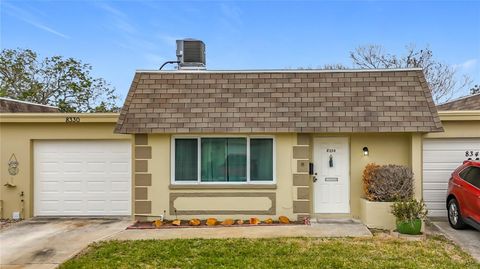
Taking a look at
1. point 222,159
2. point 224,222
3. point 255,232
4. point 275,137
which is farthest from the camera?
point 222,159

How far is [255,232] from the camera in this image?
8961 mm

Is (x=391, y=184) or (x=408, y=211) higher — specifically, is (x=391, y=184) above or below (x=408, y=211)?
above

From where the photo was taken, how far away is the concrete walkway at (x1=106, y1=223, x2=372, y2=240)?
863cm

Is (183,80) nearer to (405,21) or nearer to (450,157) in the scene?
(450,157)

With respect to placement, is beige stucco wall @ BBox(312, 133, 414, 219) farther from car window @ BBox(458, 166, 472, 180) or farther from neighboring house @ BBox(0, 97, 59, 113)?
neighboring house @ BBox(0, 97, 59, 113)

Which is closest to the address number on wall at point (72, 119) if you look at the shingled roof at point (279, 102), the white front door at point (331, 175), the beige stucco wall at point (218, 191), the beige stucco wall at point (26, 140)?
the beige stucco wall at point (26, 140)

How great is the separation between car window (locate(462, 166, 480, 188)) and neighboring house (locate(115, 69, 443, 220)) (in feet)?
4.15

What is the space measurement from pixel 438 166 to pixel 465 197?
228 cm

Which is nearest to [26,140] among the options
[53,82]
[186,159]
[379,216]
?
[186,159]

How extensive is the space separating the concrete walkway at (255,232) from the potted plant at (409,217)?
2.27ft

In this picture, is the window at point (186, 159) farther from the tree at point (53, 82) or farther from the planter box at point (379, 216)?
the tree at point (53, 82)

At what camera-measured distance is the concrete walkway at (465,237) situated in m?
7.75

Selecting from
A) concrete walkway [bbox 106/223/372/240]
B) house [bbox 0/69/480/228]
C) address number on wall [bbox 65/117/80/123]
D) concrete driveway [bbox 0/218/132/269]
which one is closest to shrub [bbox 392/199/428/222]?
concrete walkway [bbox 106/223/372/240]

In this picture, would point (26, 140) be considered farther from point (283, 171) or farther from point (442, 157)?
point (442, 157)
